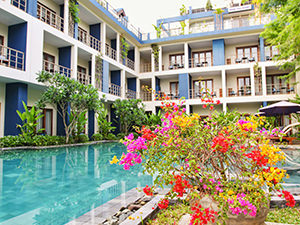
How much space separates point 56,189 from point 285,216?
136 inches

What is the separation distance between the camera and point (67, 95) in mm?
11375

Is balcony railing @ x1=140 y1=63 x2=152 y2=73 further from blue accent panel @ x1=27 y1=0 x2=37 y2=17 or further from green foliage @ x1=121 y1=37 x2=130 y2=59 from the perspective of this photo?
blue accent panel @ x1=27 y1=0 x2=37 y2=17

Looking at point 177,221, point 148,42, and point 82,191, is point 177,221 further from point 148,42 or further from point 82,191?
point 148,42

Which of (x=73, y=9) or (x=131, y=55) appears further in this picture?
(x=131, y=55)

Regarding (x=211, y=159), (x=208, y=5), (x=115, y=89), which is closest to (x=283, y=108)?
(x=211, y=159)

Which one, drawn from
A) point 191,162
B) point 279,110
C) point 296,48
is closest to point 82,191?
point 191,162

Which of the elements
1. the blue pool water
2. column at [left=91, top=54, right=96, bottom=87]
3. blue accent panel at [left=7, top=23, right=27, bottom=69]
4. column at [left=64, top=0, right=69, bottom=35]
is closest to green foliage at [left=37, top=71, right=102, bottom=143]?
blue accent panel at [left=7, top=23, right=27, bottom=69]

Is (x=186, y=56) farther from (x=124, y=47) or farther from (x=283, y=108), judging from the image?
(x=283, y=108)

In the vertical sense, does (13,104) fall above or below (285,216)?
above

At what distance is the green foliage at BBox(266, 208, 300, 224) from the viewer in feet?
7.89

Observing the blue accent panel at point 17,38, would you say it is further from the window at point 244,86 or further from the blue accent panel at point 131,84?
the window at point 244,86

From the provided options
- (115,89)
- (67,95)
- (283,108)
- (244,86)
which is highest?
(244,86)

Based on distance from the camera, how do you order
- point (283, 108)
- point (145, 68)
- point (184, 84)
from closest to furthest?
point (283, 108), point (184, 84), point (145, 68)

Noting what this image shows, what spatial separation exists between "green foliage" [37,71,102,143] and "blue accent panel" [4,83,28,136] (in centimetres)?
92
